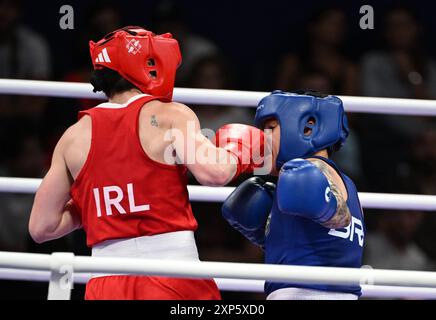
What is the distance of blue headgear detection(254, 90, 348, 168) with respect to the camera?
2445mm

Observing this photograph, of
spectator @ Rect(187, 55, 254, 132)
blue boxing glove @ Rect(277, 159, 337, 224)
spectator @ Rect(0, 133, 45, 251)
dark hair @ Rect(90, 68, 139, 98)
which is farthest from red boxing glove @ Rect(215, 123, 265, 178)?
spectator @ Rect(0, 133, 45, 251)

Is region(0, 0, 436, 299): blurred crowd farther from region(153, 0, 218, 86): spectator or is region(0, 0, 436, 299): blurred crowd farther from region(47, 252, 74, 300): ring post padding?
region(47, 252, 74, 300): ring post padding

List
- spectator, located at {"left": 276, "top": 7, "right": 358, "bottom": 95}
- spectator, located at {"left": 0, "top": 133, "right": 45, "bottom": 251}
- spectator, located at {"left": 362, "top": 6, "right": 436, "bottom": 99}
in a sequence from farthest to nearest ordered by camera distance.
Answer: spectator, located at {"left": 362, "top": 6, "right": 436, "bottom": 99} < spectator, located at {"left": 276, "top": 7, "right": 358, "bottom": 95} < spectator, located at {"left": 0, "top": 133, "right": 45, "bottom": 251}

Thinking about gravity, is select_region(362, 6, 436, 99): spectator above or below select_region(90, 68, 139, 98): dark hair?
below

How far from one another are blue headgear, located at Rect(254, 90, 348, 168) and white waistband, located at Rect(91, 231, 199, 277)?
0.38 m

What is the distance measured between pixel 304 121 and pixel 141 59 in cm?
50

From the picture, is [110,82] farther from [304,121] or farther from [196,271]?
[196,271]

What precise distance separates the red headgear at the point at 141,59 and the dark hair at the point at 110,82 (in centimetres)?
1

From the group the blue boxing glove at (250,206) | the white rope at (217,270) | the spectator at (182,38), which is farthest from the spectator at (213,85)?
the white rope at (217,270)

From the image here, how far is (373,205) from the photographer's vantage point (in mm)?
2758

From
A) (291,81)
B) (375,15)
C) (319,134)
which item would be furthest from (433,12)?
(319,134)

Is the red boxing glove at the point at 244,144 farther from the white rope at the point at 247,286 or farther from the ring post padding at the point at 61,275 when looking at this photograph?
the ring post padding at the point at 61,275
